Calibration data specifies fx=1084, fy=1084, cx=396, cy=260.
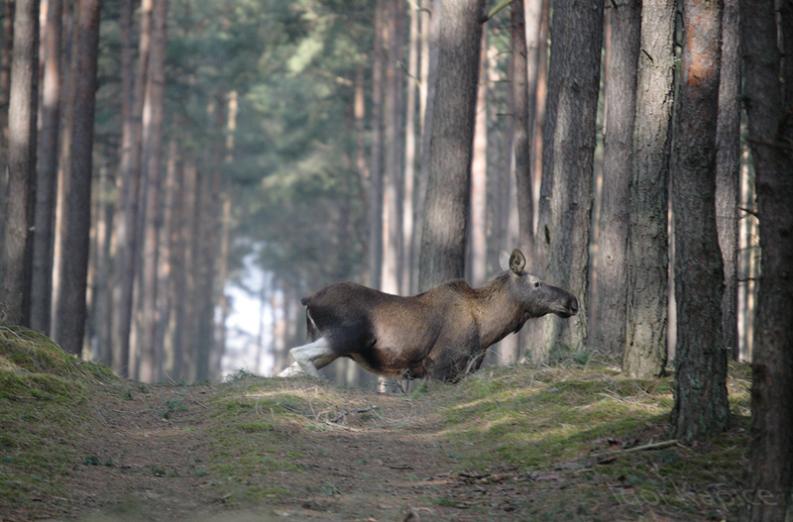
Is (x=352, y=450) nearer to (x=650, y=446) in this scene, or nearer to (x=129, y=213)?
(x=650, y=446)

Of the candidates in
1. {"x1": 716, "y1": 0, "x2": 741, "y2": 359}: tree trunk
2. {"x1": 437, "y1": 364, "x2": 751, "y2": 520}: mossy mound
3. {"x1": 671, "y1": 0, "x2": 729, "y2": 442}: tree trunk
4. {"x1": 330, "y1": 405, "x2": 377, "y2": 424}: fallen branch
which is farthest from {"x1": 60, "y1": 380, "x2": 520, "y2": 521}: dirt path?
{"x1": 716, "y1": 0, "x2": 741, "y2": 359}: tree trunk

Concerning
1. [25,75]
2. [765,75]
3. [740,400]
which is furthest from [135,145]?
[765,75]

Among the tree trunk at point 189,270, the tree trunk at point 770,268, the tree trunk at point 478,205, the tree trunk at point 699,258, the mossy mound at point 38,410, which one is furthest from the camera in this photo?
the tree trunk at point 189,270

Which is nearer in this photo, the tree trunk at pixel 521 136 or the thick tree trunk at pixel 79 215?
the tree trunk at pixel 521 136

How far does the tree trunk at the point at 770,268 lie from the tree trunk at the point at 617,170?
6000 mm

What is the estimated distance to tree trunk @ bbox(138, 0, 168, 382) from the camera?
1182 inches

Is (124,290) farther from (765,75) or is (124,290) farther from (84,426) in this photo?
(765,75)

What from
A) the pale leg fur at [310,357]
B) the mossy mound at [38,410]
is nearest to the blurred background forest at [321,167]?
the pale leg fur at [310,357]

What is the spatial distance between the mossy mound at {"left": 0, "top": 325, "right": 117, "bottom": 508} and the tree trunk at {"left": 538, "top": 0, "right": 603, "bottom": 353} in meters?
5.74

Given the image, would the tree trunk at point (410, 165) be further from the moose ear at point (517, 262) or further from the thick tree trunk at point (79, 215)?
the moose ear at point (517, 262)

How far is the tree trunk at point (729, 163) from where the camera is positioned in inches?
512

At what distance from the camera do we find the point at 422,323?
44.8 feet

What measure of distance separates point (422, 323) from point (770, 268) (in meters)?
7.04

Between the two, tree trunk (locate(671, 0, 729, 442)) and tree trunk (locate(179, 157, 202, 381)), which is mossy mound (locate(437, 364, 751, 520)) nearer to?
tree trunk (locate(671, 0, 729, 442))
